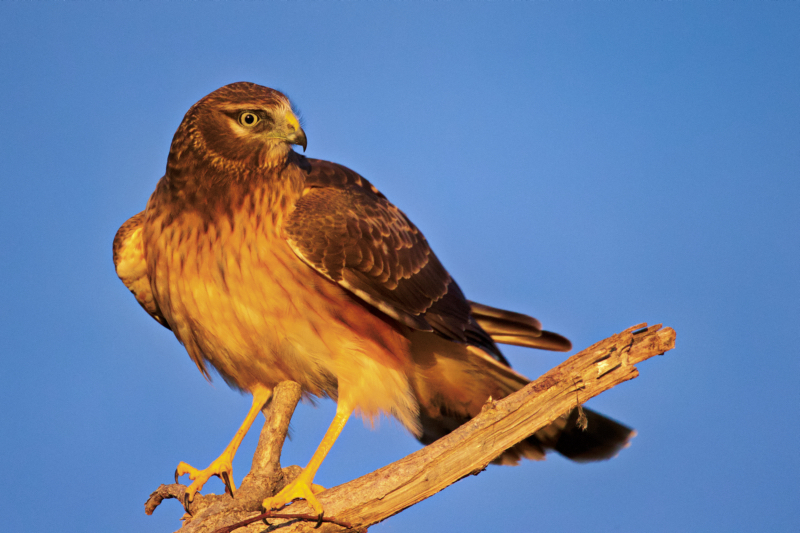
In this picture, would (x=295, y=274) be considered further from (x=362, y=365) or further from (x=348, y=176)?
(x=348, y=176)

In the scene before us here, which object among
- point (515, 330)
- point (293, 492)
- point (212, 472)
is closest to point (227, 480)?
point (212, 472)

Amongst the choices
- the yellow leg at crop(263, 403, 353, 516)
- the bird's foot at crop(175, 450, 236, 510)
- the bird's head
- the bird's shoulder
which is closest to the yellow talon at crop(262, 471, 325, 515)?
the yellow leg at crop(263, 403, 353, 516)

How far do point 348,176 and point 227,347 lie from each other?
1.48 metres

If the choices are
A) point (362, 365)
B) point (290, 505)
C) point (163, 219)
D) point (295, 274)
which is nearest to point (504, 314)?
point (362, 365)

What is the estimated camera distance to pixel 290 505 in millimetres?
4160

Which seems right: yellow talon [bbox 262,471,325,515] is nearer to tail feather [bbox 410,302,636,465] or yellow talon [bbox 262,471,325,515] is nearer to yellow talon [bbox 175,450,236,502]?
yellow talon [bbox 175,450,236,502]

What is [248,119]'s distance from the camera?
452 cm

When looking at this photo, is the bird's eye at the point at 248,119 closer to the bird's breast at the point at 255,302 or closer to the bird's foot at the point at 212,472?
the bird's breast at the point at 255,302

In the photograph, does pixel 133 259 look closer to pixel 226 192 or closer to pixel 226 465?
pixel 226 192

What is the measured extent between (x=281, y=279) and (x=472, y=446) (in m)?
1.49

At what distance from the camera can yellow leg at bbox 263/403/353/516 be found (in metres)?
4.17

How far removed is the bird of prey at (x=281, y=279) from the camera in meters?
4.50

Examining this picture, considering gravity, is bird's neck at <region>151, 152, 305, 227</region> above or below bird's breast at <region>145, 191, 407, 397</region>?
above

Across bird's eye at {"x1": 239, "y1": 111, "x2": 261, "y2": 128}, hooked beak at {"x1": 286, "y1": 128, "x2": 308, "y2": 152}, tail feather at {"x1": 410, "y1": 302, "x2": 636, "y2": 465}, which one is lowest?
tail feather at {"x1": 410, "y1": 302, "x2": 636, "y2": 465}
